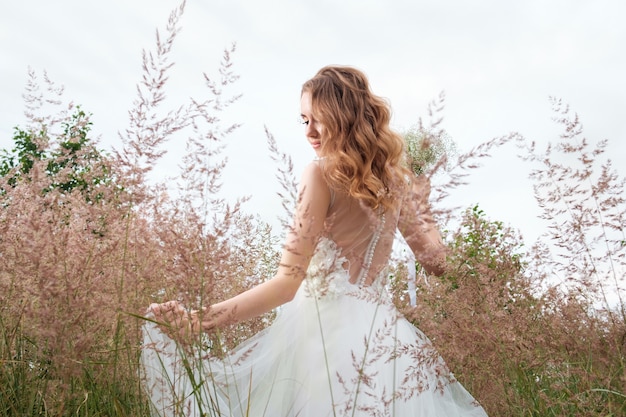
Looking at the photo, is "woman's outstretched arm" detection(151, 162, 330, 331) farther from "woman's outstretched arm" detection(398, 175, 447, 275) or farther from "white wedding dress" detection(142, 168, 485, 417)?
"woman's outstretched arm" detection(398, 175, 447, 275)

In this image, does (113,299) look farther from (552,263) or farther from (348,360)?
(552,263)

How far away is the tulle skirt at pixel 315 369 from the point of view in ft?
6.89

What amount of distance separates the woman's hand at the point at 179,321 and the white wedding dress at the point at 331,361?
21 cm

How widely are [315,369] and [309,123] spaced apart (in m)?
1.24

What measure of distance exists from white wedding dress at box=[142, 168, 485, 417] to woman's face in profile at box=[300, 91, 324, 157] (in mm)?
552

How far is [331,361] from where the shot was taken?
223 cm

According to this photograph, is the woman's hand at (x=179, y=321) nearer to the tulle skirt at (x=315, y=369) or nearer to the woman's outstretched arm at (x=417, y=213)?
the tulle skirt at (x=315, y=369)

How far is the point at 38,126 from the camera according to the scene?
2947 millimetres

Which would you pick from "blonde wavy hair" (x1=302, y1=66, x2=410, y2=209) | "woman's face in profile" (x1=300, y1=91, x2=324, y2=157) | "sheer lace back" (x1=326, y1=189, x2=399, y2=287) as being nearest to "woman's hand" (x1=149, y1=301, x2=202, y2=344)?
"sheer lace back" (x1=326, y1=189, x2=399, y2=287)

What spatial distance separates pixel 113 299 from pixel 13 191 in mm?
1066

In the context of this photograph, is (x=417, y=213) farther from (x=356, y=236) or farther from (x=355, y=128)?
(x=355, y=128)

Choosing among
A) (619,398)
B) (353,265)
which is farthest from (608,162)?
(353,265)

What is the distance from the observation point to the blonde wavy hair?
102 inches

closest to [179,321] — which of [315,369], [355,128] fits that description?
[315,369]
